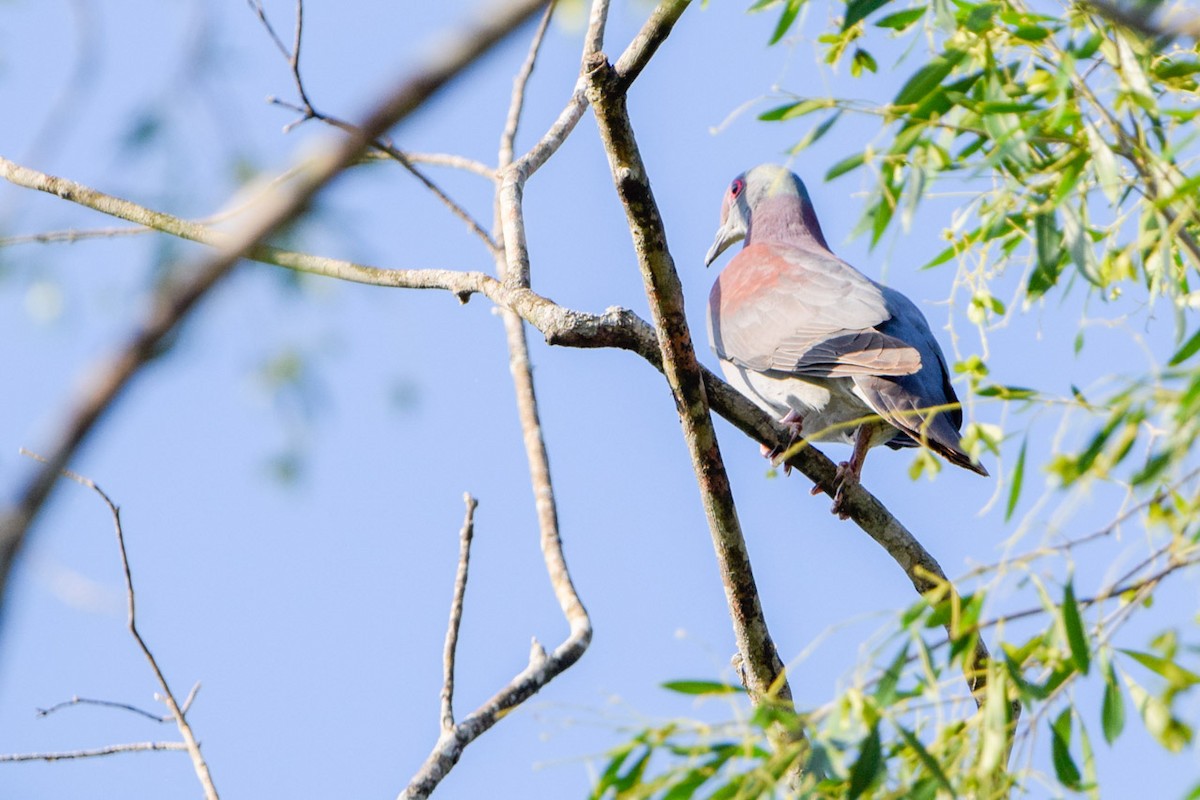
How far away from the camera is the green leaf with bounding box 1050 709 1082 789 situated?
210 cm

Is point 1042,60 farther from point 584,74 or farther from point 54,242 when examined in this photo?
point 54,242

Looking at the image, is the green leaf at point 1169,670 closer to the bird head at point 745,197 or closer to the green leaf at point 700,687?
the green leaf at point 700,687

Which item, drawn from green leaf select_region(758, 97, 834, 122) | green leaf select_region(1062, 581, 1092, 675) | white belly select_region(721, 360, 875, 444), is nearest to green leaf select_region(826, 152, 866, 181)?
green leaf select_region(758, 97, 834, 122)

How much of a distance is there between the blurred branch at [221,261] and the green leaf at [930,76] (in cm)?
108

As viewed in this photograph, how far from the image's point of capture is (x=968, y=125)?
2.42 meters

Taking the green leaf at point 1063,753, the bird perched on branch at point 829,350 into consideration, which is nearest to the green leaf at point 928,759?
the green leaf at point 1063,753

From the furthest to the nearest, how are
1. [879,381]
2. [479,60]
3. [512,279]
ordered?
[879,381] < [512,279] < [479,60]

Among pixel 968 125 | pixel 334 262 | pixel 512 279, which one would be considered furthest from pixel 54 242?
pixel 968 125

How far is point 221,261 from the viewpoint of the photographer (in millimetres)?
1285

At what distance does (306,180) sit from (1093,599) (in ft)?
4.49

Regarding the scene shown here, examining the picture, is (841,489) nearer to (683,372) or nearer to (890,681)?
(683,372)

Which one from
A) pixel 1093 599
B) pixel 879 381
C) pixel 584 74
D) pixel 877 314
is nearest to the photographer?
pixel 1093 599

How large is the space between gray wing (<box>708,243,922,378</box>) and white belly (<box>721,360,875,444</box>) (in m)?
0.07

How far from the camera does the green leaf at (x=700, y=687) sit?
2.18m
